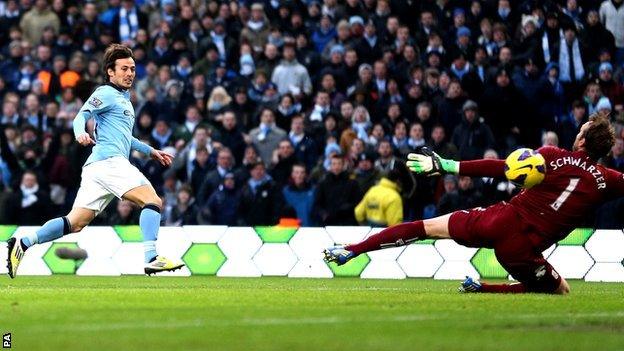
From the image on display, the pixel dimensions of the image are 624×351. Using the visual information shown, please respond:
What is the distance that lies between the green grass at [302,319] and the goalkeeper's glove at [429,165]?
1.13m

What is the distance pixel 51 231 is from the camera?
14180 mm

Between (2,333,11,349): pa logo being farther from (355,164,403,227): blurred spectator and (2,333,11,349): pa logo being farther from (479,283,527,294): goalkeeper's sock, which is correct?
(355,164,403,227): blurred spectator

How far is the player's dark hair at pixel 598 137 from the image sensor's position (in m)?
12.5

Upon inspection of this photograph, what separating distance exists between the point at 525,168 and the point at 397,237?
1444 millimetres

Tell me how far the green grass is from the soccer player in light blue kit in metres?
0.60

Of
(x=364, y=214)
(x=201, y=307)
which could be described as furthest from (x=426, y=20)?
(x=201, y=307)

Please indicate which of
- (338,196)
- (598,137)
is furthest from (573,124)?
(598,137)

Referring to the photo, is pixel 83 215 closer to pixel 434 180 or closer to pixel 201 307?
pixel 201 307

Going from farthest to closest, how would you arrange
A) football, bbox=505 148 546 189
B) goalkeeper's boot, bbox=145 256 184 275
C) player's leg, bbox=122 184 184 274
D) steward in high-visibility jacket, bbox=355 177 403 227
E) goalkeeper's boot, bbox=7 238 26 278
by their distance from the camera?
steward in high-visibility jacket, bbox=355 177 403 227 < goalkeeper's boot, bbox=7 238 26 278 < player's leg, bbox=122 184 184 274 < goalkeeper's boot, bbox=145 256 184 275 < football, bbox=505 148 546 189

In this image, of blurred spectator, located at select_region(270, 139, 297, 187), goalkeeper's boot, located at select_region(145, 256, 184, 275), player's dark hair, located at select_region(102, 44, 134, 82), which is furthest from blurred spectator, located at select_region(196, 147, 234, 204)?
goalkeeper's boot, located at select_region(145, 256, 184, 275)

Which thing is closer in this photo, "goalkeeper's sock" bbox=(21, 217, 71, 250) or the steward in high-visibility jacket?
"goalkeeper's sock" bbox=(21, 217, 71, 250)

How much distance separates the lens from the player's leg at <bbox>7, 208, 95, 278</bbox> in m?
14.2

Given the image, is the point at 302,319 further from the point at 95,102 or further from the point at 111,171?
the point at 95,102

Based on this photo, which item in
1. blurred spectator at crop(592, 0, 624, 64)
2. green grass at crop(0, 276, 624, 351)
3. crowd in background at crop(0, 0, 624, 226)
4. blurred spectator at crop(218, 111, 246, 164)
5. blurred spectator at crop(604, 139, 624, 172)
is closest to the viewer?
green grass at crop(0, 276, 624, 351)
